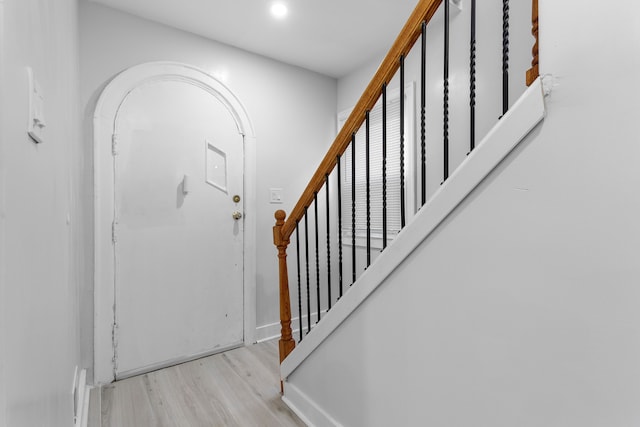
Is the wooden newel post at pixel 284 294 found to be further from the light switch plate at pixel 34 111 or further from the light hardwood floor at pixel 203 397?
the light switch plate at pixel 34 111

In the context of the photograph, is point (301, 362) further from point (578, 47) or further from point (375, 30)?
point (375, 30)

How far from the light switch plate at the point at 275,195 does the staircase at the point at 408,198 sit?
39.4 inches

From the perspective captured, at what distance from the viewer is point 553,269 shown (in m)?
0.81

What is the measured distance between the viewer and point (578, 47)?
30.0 inches

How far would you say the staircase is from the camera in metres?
0.99

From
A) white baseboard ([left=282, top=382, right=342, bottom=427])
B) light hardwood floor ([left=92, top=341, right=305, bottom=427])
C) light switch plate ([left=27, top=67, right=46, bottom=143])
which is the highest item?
light switch plate ([left=27, top=67, right=46, bottom=143])

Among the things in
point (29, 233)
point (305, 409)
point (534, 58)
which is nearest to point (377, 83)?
point (534, 58)

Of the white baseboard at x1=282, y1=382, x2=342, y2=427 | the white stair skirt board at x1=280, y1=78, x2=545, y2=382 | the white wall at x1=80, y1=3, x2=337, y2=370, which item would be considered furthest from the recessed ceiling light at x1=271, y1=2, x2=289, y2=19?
the white baseboard at x1=282, y1=382, x2=342, y2=427

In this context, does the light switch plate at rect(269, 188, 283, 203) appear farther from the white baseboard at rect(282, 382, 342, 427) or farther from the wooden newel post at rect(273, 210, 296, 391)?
the white baseboard at rect(282, 382, 342, 427)

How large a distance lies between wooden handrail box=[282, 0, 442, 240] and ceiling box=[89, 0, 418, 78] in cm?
123

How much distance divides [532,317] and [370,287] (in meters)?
0.61

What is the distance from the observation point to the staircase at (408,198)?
0.99m

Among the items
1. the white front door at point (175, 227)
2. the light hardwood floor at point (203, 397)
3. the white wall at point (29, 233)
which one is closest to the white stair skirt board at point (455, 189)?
the light hardwood floor at point (203, 397)

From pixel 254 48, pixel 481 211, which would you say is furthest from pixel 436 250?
pixel 254 48
